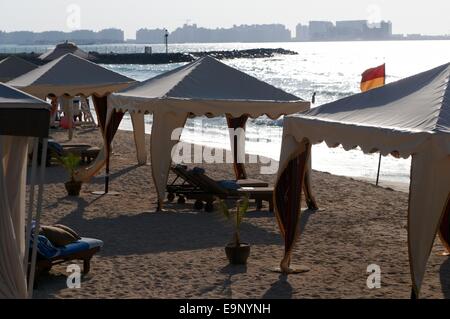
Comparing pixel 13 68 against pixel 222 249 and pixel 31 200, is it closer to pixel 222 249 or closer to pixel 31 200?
pixel 222 249

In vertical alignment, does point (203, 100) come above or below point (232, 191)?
above

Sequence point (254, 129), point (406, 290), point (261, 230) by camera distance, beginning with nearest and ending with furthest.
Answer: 1. point (406, 290)
2. point (261, 230)
3. point (254, 129)

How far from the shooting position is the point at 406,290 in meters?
7.96

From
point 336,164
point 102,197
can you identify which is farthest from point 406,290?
point 336,164

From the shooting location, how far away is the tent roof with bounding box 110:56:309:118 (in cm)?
1229

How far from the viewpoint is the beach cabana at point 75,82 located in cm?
1573

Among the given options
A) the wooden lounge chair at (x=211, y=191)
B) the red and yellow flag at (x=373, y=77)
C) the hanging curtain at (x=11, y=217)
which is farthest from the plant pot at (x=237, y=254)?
the red and yellow flag at (x=373, y=77)

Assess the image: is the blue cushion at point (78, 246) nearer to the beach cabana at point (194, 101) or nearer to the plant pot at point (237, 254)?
the plant pot at point (237, 254)

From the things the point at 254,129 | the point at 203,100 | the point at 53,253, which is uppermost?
the point at 203,100

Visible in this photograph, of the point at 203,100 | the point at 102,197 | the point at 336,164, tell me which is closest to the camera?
the point at 203,100

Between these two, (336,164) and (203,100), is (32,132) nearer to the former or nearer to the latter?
(203,100)

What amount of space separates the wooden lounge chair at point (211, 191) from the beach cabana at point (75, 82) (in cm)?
304

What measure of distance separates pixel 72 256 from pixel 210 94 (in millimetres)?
4966
